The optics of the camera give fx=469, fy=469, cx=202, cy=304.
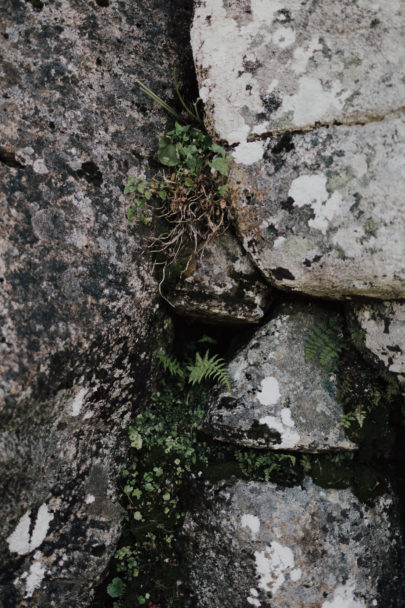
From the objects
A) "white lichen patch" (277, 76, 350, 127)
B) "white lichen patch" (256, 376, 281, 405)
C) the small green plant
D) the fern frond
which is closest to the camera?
"white lichen patch" (277, 76, 350, 127)

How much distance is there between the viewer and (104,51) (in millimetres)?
3482

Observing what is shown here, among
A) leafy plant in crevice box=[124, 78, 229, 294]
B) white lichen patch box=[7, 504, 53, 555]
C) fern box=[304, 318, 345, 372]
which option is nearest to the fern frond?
leafy plant in crevice box=[124, 78, 229, 294]

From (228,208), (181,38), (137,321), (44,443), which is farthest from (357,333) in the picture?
(181,38)

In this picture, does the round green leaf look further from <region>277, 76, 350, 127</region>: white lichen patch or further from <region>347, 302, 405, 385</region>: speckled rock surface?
<region>347, 302, 405, 385</region>: speckled rock surface

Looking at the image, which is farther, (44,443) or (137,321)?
(137,321)

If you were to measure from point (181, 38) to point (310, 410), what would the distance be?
3141mm

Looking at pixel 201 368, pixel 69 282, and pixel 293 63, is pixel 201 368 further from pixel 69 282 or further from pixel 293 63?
pixel 293 63

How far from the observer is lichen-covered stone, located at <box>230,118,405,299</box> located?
2.96 metres

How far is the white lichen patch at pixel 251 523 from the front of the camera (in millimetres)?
3357

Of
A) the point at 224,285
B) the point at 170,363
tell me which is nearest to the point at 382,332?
the point at 224,285

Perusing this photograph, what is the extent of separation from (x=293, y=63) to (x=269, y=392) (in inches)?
90.8

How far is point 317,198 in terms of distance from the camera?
124 inches

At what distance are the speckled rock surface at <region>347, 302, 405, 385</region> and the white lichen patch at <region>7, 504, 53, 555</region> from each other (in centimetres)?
254

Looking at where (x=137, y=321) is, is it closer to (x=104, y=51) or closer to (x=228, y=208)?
(x=228, y=208)
